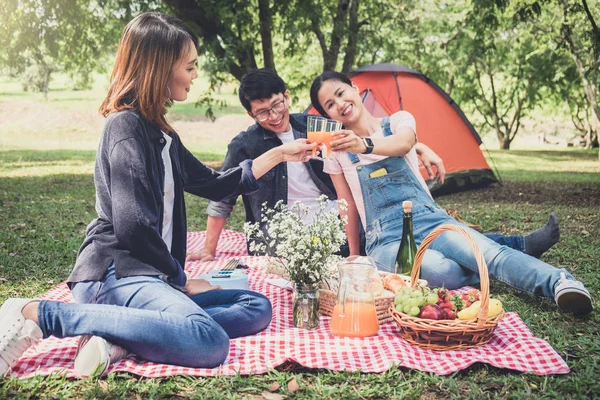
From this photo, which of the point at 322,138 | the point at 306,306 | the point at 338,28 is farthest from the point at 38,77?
the point at 306,306

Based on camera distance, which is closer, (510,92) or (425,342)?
(425,342)

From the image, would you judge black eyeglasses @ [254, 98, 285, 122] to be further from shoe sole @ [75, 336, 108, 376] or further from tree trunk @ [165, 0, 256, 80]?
tree trunk @ [165, 0, 256, 80]

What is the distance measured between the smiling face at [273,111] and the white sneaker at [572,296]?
229cm

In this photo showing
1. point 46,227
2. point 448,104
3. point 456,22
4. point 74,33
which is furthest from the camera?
point 456,22

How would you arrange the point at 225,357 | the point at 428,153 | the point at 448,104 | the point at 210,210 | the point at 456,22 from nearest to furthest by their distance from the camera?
1. the point at 225,357
2. the point at 428,153
3. the point at 210,210
4. the point at 448,104
5. the point at 456,22

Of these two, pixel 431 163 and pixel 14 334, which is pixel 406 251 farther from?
pixel 14 334

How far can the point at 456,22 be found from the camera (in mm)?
17938

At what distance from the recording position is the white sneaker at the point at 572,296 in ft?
10.8

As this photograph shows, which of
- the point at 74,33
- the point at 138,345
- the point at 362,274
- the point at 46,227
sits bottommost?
the point at 46,227

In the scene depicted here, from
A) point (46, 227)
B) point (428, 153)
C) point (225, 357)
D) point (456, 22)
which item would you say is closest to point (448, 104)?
point (428, 153)

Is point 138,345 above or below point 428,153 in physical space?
below

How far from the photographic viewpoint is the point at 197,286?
3.19m

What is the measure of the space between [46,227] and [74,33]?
7.25m

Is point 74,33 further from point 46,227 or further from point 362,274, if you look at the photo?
point 362,274
